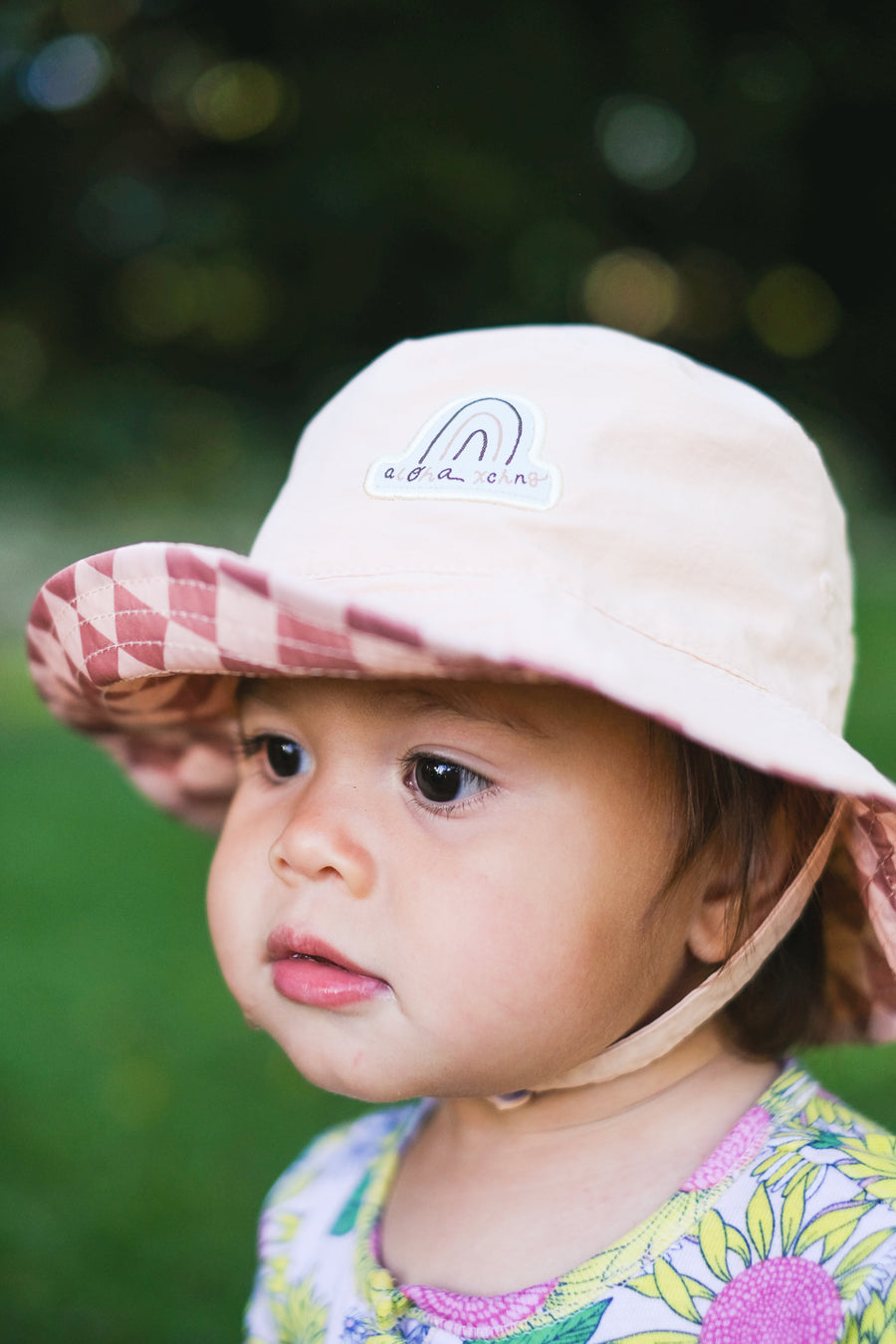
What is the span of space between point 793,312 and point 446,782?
748 cm

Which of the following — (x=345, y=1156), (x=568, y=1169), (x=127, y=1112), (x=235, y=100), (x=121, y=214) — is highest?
(x=235, y=100)

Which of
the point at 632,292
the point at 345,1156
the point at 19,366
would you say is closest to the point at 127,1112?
the point at 345,1156

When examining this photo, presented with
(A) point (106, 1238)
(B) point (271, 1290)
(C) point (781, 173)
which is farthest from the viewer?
(C) point (781, 173)

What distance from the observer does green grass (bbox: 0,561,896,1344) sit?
202cm

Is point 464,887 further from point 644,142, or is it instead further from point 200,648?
point 644,142

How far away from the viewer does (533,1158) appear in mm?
1315

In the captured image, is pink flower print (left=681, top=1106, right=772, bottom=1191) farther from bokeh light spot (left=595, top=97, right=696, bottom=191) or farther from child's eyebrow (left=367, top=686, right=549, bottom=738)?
bokeh light spot (left=595, top=97, right=696, bottom=191)

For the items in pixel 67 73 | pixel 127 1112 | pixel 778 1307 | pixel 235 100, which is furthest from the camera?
pixel 235 100

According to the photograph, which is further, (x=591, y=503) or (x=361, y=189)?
(x=361, y=189)

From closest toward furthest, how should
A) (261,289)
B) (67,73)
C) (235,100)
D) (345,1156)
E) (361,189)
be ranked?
→ 1. (345,1156)
2. (67,73)
3. (361,189)
4. (235,100)
5. (261,289)

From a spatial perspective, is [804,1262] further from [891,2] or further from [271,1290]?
[891,2]

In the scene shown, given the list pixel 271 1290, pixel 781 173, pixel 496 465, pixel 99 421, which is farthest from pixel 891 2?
pixel 271 1290

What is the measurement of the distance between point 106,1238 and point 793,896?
4.78 ft

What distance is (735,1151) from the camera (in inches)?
47.6
